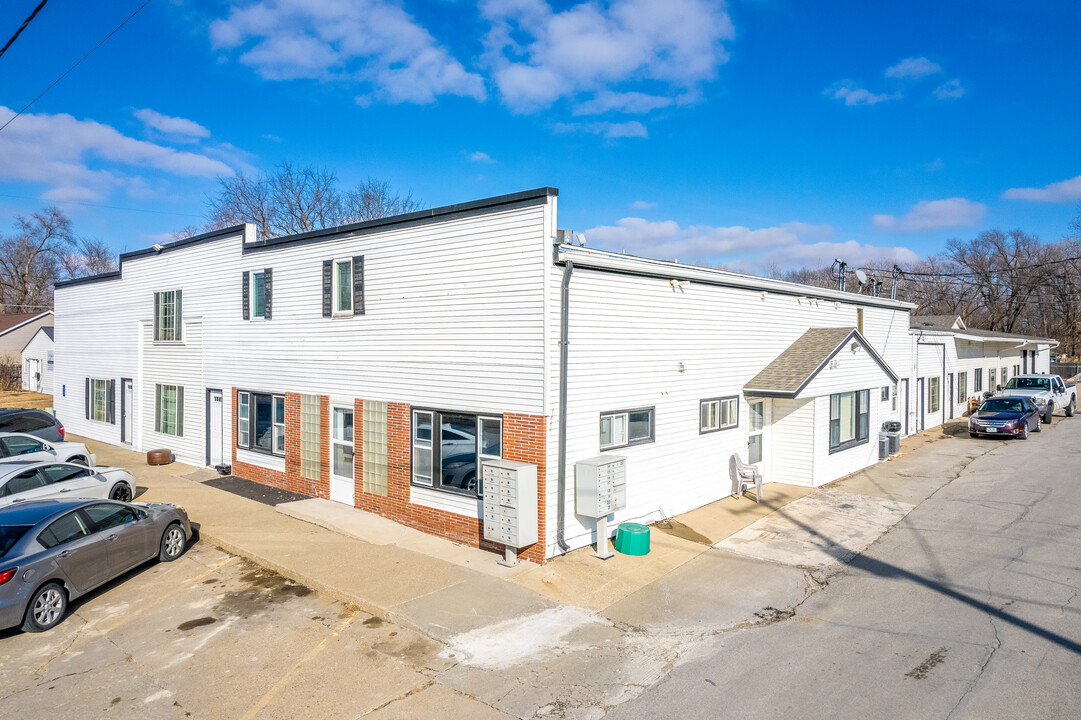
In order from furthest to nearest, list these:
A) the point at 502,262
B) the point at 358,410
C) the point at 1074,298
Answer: the point at 1074,298
the point at 358,410
the point at 502,262

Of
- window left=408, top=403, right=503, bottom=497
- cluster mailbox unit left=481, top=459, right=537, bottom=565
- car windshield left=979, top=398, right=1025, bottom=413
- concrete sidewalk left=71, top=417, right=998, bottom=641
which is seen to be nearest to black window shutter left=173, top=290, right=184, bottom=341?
concrete sidewalk left=71, top=417, right=998, bottom=641

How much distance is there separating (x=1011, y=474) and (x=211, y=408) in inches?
904

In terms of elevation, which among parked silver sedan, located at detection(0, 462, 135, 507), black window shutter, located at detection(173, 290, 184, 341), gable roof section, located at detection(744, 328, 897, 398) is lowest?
parked silver sedan, located at detection(0, 462, 135, 507)

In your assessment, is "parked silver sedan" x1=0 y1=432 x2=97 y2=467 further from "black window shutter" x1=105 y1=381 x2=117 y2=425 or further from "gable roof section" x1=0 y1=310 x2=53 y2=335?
"gable roof section" x1=0 y1=310 x2=53 y2=335

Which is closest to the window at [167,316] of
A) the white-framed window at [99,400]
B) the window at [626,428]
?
the white-framed window at [99,400]

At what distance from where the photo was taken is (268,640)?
831 centimetres

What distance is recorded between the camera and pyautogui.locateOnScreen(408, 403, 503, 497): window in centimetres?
1168

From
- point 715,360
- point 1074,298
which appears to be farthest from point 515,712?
point 1074,298

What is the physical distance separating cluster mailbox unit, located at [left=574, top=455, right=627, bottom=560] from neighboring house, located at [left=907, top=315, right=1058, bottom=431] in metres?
19.8

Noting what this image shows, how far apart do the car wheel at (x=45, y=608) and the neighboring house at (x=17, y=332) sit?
48620mm

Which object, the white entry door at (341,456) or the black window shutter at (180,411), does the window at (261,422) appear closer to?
the white entry door at (341,456)

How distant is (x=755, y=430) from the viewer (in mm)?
16484

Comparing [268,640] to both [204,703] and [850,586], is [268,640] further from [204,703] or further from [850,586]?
[850,586]

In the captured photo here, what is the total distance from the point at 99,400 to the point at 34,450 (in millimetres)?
9826
